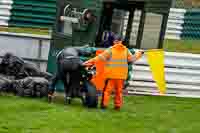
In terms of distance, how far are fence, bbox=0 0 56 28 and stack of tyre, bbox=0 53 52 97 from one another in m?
10.1

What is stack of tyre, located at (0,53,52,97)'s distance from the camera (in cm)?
1264

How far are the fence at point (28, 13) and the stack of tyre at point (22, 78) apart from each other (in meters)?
10.1

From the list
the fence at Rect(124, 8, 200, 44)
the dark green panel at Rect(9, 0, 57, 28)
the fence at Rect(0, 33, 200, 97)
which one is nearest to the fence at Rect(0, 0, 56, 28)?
the dark green panel at Rect(9, 0, 57, 28)

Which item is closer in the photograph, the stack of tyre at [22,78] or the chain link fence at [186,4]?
the stack of tyre at [22,78]

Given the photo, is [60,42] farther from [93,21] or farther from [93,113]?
[93,113]

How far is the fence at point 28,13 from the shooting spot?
78.8 feet

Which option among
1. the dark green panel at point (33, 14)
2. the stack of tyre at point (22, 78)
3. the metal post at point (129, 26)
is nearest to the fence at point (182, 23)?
the dark green panel at point (33, 14)

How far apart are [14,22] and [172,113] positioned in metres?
13.3

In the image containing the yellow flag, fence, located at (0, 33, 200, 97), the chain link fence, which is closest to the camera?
the yellow flag

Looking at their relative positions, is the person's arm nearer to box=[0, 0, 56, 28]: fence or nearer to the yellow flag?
the yellow flag

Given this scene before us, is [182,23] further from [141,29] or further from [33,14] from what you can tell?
[141,29]

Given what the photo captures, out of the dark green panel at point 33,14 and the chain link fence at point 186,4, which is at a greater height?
the chain link fence at point 186,4

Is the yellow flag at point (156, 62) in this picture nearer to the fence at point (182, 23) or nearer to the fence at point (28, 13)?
the fence at point (182, 23)

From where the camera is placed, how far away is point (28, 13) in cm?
2423
